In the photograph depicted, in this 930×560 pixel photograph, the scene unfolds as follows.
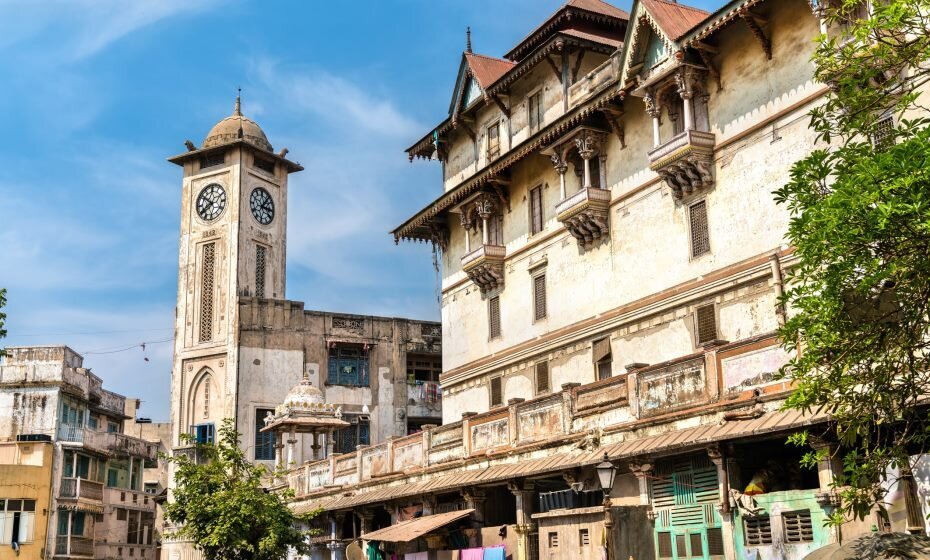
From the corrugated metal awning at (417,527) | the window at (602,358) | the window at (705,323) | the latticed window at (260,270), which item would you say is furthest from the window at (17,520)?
the window at (705,323)

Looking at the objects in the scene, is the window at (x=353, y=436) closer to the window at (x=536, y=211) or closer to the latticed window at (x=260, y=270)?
the latticed window at (x=260, y=270)

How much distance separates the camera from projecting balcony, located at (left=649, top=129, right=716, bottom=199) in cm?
2438

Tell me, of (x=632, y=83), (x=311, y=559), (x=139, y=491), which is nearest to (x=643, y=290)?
(x=632, y=83)

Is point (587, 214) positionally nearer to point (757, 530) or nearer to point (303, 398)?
point (757, 530)

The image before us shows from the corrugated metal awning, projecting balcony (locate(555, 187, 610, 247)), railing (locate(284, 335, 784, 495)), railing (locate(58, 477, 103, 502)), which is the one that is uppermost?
projecting balcony (locate(555, 187, 610, 247))

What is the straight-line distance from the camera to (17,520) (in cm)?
4831

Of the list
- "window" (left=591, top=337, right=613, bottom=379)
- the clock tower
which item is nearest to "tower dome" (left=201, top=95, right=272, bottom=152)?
the clock tower

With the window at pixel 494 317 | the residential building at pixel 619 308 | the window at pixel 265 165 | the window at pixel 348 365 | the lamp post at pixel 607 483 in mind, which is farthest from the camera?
the window at pixel 265 165

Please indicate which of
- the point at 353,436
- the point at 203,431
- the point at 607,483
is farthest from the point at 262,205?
the point at 607,483

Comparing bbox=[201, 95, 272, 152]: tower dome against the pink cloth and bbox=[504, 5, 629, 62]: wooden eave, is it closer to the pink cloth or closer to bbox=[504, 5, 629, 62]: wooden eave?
bbox=[504, 5, 629, 62]: wooden eave

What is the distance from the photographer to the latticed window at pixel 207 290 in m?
52.8

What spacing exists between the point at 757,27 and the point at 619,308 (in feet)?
25.9

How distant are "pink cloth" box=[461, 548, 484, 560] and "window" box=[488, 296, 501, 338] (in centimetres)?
1019

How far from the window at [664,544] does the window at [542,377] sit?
34.7 feet
